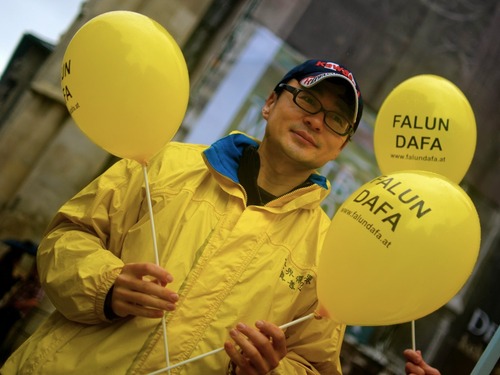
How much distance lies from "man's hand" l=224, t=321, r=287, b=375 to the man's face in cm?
71

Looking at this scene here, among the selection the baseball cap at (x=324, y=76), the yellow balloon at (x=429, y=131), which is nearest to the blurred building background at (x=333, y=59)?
the yellow balloon at (x=429, y=131)

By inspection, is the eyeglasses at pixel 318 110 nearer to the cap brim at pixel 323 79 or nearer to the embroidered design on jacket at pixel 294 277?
the cap brim at pixel 323 79

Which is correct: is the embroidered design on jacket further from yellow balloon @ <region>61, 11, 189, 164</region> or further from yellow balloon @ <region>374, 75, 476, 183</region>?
yellow balloon @ <region>374, 75, 476, 183</region>

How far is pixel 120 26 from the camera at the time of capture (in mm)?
1538

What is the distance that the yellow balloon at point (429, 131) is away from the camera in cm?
191

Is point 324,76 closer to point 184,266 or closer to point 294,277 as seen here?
point 294,277

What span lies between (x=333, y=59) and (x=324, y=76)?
126 inches

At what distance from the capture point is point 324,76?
67.1 inches

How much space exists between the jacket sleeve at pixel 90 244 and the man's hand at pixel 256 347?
460mm

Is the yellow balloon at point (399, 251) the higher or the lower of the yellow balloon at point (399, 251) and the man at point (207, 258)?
the higher

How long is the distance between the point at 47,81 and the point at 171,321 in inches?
167

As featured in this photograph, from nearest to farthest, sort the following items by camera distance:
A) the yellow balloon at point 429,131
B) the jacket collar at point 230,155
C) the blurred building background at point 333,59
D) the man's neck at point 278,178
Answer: the jacket collar at point 230,155 → the man's neck at point 278,178 → the yellow balloon at point 429,131 → the blurred building background at point 333,59

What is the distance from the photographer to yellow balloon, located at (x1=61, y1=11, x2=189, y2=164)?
1505mm

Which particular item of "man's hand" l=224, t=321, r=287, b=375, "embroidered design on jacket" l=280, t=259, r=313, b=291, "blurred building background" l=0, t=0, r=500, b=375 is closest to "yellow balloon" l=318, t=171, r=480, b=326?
"embroidered design on jacket" l=280, t=259, r=313, b=291
